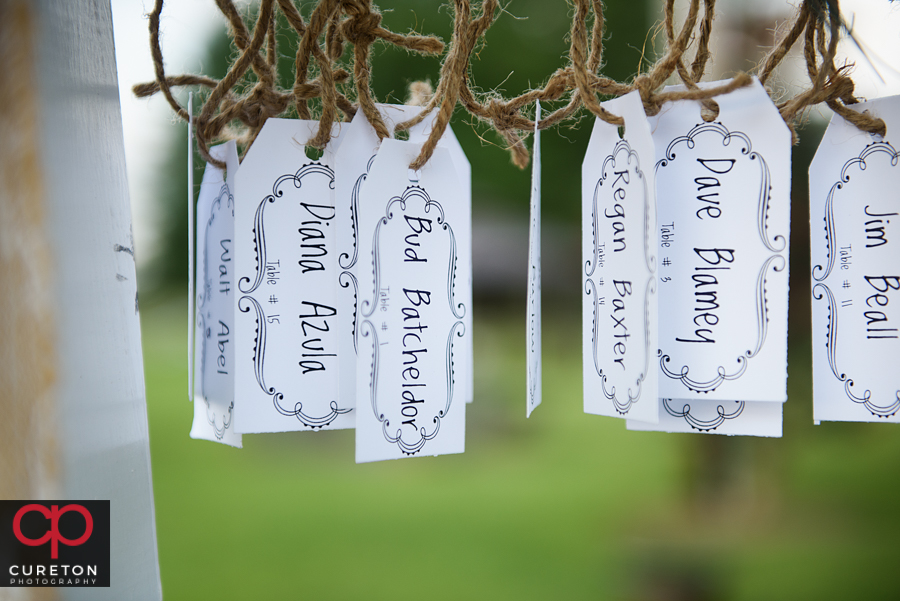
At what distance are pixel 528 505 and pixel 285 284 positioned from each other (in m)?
1.31

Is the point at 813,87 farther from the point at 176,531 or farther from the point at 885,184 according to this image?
the point at 176,531

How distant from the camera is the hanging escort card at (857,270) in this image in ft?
0.97

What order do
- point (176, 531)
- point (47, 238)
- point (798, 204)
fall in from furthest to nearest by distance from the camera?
point (176, 531), point (798, 204), point (47, 238)

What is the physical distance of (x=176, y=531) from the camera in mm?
1388

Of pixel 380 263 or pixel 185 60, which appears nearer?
pixel 380 263

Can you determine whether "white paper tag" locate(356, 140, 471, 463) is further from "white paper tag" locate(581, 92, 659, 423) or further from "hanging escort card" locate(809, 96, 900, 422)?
"hanging escort card" locate(809, 96, 900, 422)

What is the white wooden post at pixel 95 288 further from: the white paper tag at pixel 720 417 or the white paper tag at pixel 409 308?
the white paper tag at pixel 720 417

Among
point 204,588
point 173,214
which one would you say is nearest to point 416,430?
point 173,214

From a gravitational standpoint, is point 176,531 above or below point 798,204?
below

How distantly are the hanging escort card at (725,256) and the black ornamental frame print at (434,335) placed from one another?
0.11 metres

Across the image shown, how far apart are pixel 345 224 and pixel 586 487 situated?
1391 millimetres

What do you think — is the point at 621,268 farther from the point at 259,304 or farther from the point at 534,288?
the point at 259,304

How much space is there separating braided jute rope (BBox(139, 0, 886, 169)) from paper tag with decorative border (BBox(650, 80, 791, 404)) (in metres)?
0.02

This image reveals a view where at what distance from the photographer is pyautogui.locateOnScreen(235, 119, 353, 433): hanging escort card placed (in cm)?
30
